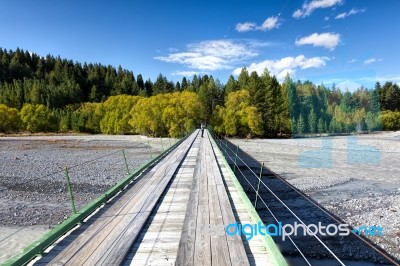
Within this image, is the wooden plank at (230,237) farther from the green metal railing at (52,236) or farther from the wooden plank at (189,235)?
the green metal railing at (52,236)

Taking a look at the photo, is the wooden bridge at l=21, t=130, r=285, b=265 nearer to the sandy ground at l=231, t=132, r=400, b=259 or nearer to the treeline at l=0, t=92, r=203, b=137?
the sandy ground at l=231, t=132, r=400, b=259

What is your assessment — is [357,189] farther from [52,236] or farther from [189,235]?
[52,236]

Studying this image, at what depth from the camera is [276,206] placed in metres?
15.6

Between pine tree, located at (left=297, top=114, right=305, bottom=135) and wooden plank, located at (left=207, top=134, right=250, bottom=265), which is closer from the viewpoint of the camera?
wooden plank, located at (left=207, top=134, right=250, bottom=265)

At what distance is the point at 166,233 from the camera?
5996mm

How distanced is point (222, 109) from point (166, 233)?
73801 mm

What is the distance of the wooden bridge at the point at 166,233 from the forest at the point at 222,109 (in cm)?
5760

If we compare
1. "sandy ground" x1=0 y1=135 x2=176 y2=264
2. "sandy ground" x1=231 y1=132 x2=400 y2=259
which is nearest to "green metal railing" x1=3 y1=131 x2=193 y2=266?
"sandy ground" x1=0 y1=135 x2=176 y2=264

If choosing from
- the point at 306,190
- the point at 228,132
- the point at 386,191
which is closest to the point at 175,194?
the point at 306,190

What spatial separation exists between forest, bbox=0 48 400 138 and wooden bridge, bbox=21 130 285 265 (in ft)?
189

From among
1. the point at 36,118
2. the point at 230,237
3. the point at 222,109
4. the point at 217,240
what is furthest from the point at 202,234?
the point at 36,118

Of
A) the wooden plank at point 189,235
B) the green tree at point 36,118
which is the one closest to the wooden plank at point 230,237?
the wooden plank at point 189,235

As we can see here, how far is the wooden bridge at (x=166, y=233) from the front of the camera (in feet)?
16.0

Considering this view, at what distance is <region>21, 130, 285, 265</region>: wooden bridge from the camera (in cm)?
486
